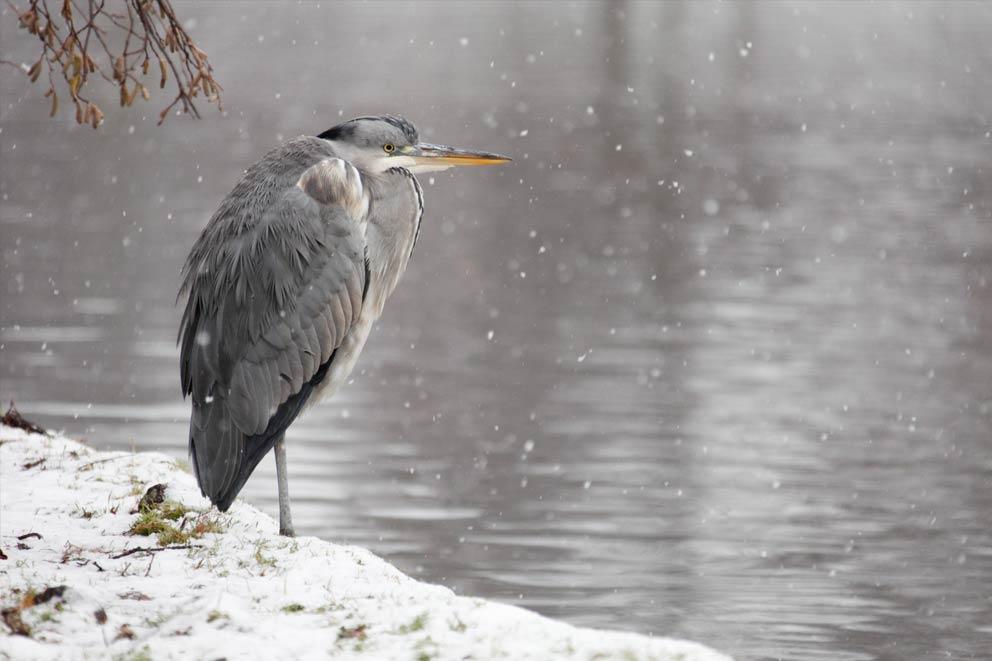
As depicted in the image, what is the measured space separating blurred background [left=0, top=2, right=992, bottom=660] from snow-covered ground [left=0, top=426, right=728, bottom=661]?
237 centimetres

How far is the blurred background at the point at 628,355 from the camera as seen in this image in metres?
8.73

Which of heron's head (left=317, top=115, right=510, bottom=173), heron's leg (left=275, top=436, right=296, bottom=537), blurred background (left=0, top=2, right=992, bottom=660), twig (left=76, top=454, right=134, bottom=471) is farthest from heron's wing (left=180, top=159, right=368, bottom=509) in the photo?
blurred background (left=0, top=2, right=992, bottom=660)

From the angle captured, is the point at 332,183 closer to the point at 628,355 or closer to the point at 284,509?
the point at 284,509

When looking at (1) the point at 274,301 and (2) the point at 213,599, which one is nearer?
(2) the point at 213,599

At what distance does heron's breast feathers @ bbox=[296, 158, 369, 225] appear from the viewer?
648 centimetres

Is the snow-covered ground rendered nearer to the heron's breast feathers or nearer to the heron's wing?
the heron's wing

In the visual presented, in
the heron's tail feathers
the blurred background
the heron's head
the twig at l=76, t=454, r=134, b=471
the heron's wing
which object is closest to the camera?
the heron's tail feathers

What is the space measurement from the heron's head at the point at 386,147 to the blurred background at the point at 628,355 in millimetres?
2540

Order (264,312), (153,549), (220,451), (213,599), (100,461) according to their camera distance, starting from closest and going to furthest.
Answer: (213,599) → (153,549) → (220,451) → (264,312) → (100,461)

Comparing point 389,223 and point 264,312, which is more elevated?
point 389,223

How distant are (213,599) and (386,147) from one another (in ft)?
8.19

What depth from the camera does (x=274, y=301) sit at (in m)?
6.48

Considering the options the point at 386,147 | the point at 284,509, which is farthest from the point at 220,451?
the point at 386,147

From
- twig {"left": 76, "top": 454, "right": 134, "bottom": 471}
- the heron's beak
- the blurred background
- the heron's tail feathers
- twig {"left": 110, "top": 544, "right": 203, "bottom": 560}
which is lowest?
the blurred background
